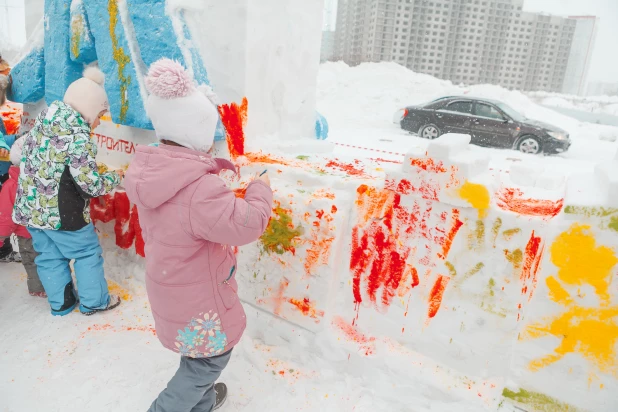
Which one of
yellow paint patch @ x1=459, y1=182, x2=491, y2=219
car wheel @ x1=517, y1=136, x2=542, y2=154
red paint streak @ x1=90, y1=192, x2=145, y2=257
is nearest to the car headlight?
car wheel @ x1=517, y1=136, x2=542, y2=154

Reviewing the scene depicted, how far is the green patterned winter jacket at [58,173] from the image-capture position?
219 centimetres

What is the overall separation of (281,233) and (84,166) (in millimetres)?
1131

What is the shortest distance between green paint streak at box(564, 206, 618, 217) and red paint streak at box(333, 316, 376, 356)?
1074 mm

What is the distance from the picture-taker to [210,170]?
4.79ft

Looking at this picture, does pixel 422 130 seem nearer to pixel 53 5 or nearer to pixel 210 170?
pixel 53 5

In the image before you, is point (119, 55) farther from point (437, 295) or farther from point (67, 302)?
point (437, 295)

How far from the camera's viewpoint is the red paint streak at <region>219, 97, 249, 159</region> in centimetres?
240

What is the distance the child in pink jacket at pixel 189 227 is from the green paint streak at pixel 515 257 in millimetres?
1023

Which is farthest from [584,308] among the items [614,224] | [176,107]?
[176,107]

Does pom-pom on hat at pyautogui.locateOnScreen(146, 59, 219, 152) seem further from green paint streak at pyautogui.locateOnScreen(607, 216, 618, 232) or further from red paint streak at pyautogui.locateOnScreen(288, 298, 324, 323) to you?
green paint streak at pyautogui.locateOnScreen(607, 216, 618, 232)

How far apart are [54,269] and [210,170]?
5.61 ft

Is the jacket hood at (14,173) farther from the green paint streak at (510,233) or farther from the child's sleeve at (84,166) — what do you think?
the green paint streak at (510,233)

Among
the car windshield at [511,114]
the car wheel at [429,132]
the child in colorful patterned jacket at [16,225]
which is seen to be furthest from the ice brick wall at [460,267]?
the car wheel at [429,132]

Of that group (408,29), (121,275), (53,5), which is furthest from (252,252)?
(408,29)
